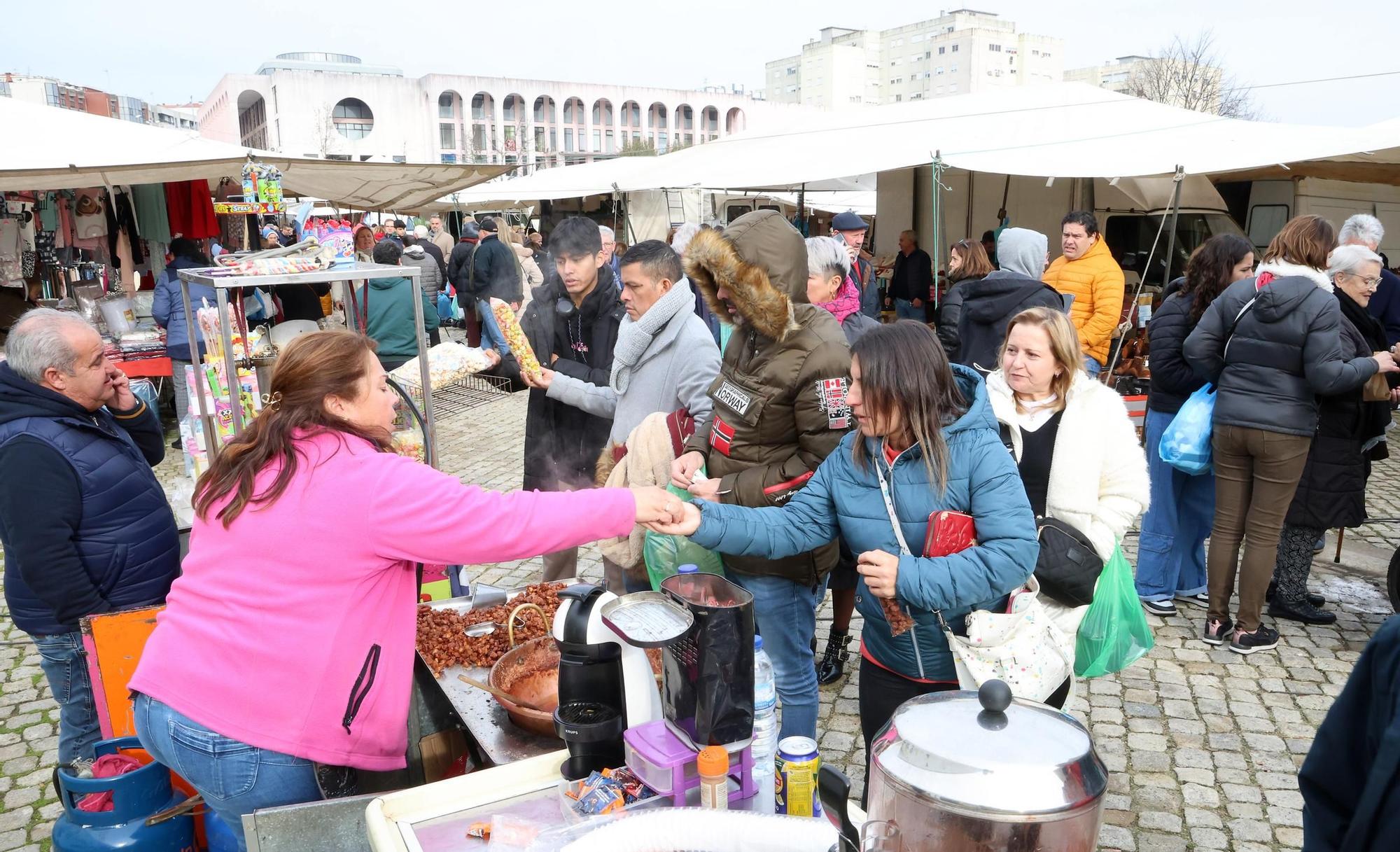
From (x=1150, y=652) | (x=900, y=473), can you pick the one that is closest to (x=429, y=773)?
(x=900, y=473)

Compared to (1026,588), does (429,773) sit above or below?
below

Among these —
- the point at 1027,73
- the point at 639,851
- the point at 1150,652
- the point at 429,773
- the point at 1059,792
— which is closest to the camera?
the point at 1059,792

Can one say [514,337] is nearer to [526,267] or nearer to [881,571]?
[881,571]

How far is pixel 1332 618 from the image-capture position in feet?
15.8

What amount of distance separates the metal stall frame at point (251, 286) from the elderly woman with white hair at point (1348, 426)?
4.22 m

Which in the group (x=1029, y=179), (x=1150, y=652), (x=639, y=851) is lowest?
(x=1150, y=652)

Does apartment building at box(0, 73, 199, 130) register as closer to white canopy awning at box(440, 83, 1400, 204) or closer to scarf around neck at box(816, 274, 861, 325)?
white canopy awning at box(440, 83, 1400, 204)

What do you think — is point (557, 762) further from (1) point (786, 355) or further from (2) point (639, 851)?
(1) point (786, 355)

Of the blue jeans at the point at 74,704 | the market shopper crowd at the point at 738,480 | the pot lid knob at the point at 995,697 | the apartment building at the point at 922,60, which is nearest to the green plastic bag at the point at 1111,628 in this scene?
the market shopper crowd at the point at 738,480

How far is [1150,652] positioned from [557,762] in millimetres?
3759

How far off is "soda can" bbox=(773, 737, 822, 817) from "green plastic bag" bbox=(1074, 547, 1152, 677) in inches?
48.2

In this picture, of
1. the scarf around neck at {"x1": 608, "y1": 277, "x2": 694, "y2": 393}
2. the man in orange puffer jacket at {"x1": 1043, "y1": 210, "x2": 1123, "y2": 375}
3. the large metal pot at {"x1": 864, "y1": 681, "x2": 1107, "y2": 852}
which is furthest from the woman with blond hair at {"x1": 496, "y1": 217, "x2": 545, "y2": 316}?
the large metal pot at {"x1": 864, "y1": 681, "x2": 1107, "y2": 852}

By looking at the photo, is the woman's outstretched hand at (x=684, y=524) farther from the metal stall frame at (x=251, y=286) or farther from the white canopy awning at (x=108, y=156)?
the white canopy awning at (x=108, y=156)

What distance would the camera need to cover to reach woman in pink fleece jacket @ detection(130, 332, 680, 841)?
193cm
